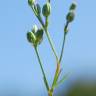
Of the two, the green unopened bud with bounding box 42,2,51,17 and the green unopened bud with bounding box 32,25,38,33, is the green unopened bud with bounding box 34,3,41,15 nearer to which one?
the green unopened bud with bounding box 42,2,51,17

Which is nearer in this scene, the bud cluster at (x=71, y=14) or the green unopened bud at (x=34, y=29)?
the bud cluster at (x=71, y=14)

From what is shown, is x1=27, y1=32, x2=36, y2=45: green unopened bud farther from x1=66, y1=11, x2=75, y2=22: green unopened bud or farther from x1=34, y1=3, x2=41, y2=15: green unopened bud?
x1=66, y1=11, x2=75, y2=22: green unopened bud

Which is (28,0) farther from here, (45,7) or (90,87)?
(90,87)

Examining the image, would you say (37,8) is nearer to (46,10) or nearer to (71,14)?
(46,10)

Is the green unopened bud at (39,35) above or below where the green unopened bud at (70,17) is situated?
above

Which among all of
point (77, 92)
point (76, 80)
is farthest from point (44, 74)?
point (76, 80)

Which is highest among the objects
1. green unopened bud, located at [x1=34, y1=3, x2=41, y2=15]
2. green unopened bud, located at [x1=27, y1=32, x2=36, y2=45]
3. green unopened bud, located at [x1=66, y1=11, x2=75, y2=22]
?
green unopened bud, located at [x1=34, y1=3, x2=41, y2=15]

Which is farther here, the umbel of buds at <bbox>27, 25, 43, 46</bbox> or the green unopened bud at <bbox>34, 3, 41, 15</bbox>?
the green unopened bud at <bbox>34, 3, 41, 15</bbox>

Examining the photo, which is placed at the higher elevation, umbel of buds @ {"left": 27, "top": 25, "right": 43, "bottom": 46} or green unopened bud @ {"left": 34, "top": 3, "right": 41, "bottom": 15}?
green unopened bud @ {"left": 34, "top": 3, "right": 41, "bottom": 15}

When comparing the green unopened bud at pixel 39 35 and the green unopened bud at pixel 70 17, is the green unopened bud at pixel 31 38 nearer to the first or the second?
the green unopened bud at pixel 39 35

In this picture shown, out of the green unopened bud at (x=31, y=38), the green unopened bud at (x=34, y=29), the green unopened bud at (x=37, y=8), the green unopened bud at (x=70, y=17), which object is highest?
the green unopened bud at (x=37, y=8)

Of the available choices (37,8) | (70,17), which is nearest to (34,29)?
(37,8)
